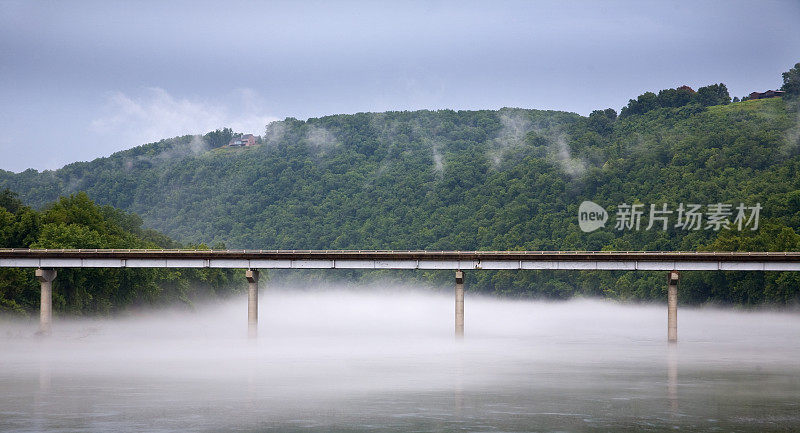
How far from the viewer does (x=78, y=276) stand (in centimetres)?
12494

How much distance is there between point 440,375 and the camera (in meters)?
76.4

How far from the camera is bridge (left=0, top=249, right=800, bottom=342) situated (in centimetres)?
11169

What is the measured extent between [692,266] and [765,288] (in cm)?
4398

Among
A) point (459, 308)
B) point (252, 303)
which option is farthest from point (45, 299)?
point (459, 308)

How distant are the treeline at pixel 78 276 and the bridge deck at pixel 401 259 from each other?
8.80 m

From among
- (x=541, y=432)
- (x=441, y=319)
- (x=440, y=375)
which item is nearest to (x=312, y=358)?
(x=440, y=375)

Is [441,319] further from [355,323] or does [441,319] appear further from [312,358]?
[312,358]

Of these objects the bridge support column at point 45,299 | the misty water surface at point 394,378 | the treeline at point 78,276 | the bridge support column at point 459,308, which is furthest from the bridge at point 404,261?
the misty water surface at point 394,378

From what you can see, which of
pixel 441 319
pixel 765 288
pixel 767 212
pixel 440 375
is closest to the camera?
pixel 440 375

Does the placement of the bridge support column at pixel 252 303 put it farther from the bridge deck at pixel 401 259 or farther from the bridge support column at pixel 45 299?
the bridge support column at pixel 45 299

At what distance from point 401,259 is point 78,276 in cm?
4021

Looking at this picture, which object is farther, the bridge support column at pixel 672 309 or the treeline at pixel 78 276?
the treeline at pixel 78 276

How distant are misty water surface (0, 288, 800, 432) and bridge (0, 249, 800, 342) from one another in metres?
6.74

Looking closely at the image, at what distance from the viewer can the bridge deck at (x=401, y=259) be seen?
111688 millimetres
